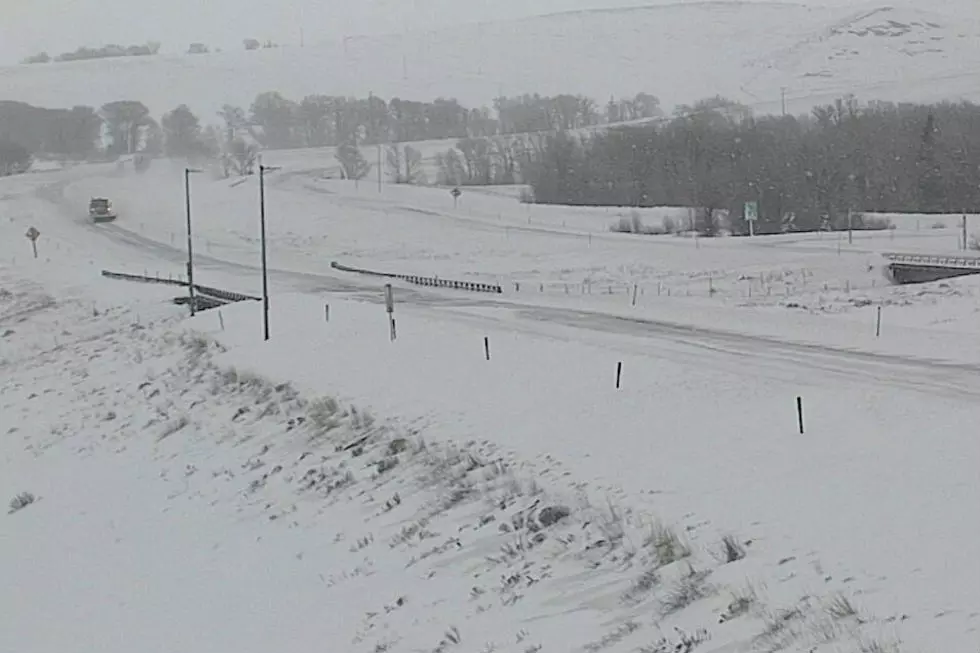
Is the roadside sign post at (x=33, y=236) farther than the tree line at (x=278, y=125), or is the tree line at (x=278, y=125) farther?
the tree line at (x=278, y=125)

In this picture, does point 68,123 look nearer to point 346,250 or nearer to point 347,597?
point 346,250

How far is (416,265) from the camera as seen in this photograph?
220 ft

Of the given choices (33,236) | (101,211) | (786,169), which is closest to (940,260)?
(786,169)

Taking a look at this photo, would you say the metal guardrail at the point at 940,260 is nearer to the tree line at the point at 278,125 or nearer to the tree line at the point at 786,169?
the tree line at the point at 786,169

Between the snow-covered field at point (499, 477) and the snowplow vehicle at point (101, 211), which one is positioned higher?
the snowplow vehicle at point (101, 211)

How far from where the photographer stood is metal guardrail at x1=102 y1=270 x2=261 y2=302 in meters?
48.1

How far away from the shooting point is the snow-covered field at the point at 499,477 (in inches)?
509

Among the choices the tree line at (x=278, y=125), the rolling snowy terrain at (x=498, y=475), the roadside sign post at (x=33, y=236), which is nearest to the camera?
the rolling snowy terrain at (x=498, y=475)

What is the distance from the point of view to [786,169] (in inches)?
3521

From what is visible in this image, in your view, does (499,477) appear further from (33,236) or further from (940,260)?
(33,236)

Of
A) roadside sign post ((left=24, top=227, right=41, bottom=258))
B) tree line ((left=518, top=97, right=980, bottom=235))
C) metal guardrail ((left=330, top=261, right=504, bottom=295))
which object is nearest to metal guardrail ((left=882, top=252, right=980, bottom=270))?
metal guardrail ((left=330, top=261, right=504, bottom=295))

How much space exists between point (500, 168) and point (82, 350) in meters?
98.5

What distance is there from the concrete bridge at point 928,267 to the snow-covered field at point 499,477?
10145 millimetres

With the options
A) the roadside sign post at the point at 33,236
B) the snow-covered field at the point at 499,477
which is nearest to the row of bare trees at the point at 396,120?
the roadside sign post at the point at 33,236
